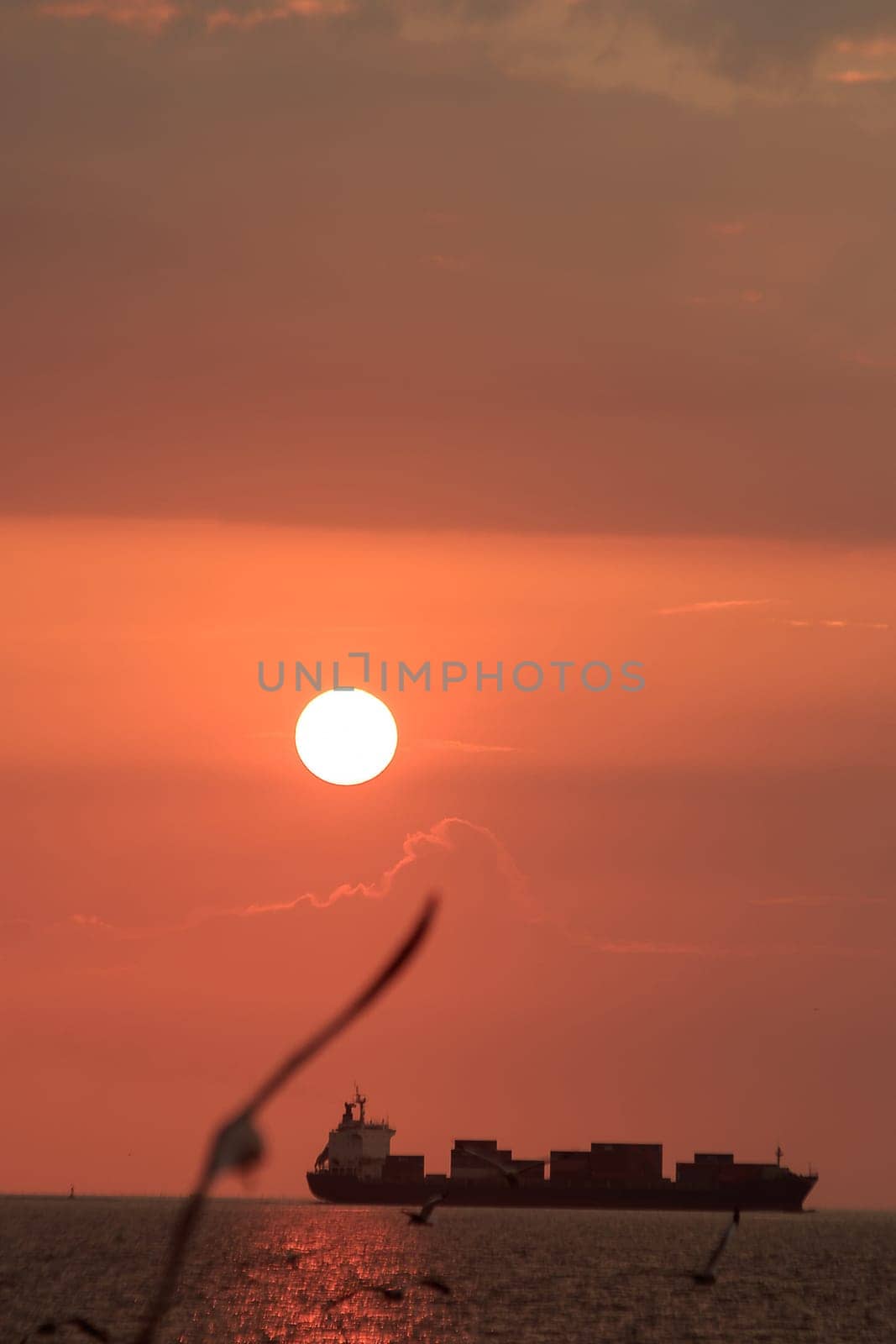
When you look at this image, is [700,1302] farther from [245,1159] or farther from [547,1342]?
[245,1159]

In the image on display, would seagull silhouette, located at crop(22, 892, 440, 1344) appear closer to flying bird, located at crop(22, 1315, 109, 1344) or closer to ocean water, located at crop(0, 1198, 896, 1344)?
flying bird, located at crop(22, 1315, 109, 1344)

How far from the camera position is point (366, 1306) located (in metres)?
111

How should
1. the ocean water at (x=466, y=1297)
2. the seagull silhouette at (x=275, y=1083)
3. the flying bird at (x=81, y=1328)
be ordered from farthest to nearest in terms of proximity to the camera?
the ocean water at (x=466, y=1297)
the flying bird at (x=81, y=1328)
the seagull silhouette at (x=275, y=1083)

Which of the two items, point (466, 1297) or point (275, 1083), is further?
point (466, 1297)

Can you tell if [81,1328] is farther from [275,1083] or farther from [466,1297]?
[466,1297]

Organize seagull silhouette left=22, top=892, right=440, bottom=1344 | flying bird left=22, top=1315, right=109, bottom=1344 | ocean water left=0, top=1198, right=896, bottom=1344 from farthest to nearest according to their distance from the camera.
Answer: ocean water left=0, top=1198, right=896, bottom=1344 → flying bird left=22, top=1315, right=109, bottom=1344 → seagull silhouette left=22, top=892, right=440, bottom=1344

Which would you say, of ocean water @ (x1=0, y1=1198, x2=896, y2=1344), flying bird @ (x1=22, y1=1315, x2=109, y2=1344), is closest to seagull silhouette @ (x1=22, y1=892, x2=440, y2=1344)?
flying bird @ (x1=22, y1=1315, x2=109, y2=1344)

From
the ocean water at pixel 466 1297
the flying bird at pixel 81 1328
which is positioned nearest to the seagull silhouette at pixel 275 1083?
the flying bird at pixel 81 1328

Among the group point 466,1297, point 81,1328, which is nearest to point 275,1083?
point 81,1328

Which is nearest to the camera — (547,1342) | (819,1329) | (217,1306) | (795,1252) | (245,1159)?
(245,1159)

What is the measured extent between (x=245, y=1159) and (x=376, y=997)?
4.47ft

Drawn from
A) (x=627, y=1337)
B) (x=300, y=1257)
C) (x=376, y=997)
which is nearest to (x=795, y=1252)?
(x=300, y=1257)

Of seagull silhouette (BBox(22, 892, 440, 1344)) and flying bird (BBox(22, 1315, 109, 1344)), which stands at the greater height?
flying bird (BBox(22, 1315, 109, 1344))

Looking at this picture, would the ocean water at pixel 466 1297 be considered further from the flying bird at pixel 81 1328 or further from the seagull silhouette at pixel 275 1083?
the seagull silhouette at pixel 275 1083
